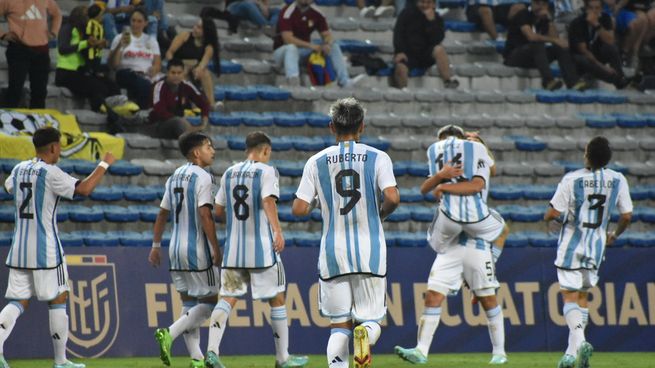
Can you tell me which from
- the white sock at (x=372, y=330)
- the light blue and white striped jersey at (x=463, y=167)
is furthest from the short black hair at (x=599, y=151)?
the white sock at (x=372, y=330)

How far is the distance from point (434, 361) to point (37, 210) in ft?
13.6

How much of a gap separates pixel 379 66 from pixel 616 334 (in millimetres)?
6170

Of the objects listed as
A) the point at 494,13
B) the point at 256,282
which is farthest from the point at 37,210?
the point at 494,13

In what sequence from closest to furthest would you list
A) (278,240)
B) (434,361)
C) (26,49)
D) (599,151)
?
(278,240), (599,151), (434,361), (26,49)

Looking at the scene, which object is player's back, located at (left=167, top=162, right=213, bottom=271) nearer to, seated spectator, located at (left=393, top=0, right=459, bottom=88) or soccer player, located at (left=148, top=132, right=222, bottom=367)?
soccer player, located at (left=148, top=132, right=222, bottom=367)

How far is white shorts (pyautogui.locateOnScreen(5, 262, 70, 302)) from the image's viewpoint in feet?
37.6

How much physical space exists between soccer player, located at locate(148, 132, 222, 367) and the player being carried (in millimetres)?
1960

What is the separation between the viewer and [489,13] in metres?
20.9

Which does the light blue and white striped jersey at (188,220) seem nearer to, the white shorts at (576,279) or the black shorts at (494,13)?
the white shorts at (576,279)

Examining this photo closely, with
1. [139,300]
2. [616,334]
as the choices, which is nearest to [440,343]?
[616,334]

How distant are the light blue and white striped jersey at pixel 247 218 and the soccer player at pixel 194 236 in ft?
0.51

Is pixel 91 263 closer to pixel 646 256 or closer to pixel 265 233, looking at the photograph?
pixel 265 233

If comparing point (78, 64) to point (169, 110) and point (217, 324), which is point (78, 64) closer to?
point (169, 110)

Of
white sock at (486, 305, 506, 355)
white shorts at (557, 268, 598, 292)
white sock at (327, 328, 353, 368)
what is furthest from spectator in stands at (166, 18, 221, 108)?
white sock at (327, 328, 353, 368)
